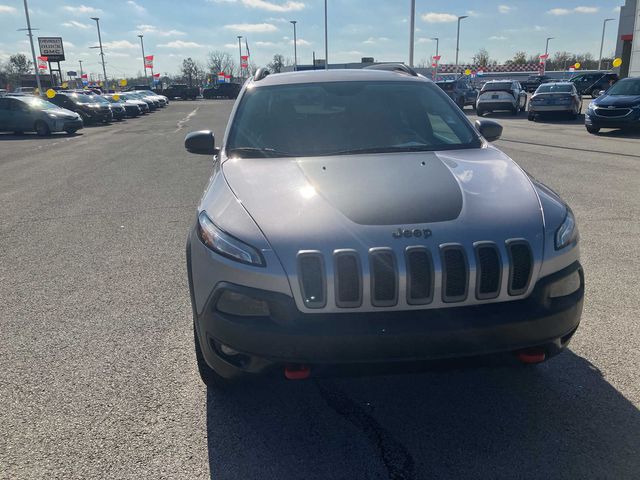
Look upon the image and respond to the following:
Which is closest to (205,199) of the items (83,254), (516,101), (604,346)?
(604,346)

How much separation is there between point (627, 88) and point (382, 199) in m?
17.5

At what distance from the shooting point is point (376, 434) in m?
2.67

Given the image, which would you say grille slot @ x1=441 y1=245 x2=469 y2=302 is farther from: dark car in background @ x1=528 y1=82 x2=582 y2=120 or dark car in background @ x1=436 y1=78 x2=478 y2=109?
dark car in background @ x1=436 y1=78 x2=478 y2=109

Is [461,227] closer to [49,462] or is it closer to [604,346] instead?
[604,346]

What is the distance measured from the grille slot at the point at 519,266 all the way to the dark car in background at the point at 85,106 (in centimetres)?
2799

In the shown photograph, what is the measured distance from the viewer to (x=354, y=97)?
4117 millimetres

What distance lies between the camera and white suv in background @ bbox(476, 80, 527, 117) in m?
24.7

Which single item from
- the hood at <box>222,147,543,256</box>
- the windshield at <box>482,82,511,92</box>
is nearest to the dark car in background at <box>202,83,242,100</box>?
the windshield at <box>482,82,511,92</box>

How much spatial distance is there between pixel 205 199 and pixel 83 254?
127 inches

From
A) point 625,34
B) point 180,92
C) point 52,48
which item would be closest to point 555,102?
point 625,34

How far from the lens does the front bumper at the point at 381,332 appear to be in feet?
7.52

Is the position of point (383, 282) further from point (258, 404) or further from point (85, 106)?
point (85, 106)

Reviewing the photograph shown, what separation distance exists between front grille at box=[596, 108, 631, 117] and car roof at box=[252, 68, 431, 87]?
13736mm

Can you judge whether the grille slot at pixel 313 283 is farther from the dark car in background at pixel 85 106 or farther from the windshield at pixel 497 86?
the dark car in background at pixel 85 106
